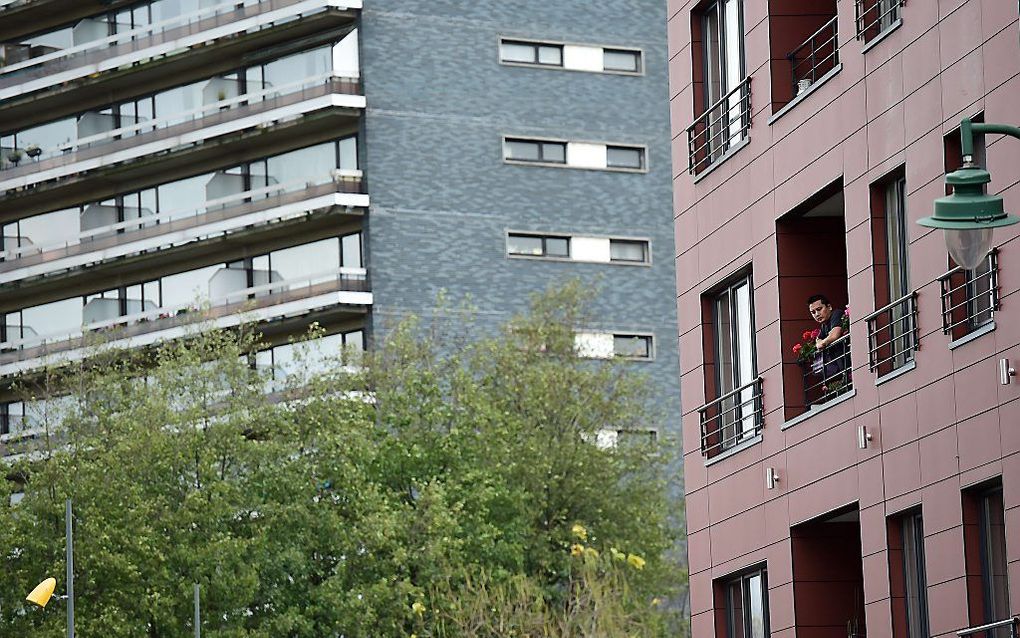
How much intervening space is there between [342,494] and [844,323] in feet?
87.1

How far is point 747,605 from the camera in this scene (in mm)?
30375

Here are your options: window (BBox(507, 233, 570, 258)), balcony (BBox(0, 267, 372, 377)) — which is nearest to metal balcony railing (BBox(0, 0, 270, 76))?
balcony (BBox(0, 267, 372, 377))

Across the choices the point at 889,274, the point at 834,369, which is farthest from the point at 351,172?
the point at 889,274

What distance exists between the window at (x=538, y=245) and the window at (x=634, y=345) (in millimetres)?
3060

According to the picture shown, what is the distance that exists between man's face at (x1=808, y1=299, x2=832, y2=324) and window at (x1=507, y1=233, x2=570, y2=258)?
132ft

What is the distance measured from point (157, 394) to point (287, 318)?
13.3 metres

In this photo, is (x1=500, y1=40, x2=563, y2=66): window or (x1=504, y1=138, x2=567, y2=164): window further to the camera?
(x1=500, y1=40, x2=563, y2=66): window

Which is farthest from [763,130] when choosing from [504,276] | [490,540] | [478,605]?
[504,276]

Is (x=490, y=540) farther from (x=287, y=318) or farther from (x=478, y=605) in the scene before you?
(x=287, y=318)

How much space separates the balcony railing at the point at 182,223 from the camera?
67562 mm

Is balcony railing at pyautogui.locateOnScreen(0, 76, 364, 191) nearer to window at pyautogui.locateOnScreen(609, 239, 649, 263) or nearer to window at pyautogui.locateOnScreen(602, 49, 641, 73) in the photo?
window at pyautogui.locateOnScreen(602, 49, 641, 73)

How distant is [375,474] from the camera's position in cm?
5406

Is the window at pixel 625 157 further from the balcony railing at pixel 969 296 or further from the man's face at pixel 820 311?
the balcony railing at pixel 969 296

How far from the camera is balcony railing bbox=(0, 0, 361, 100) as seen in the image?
6869cm
